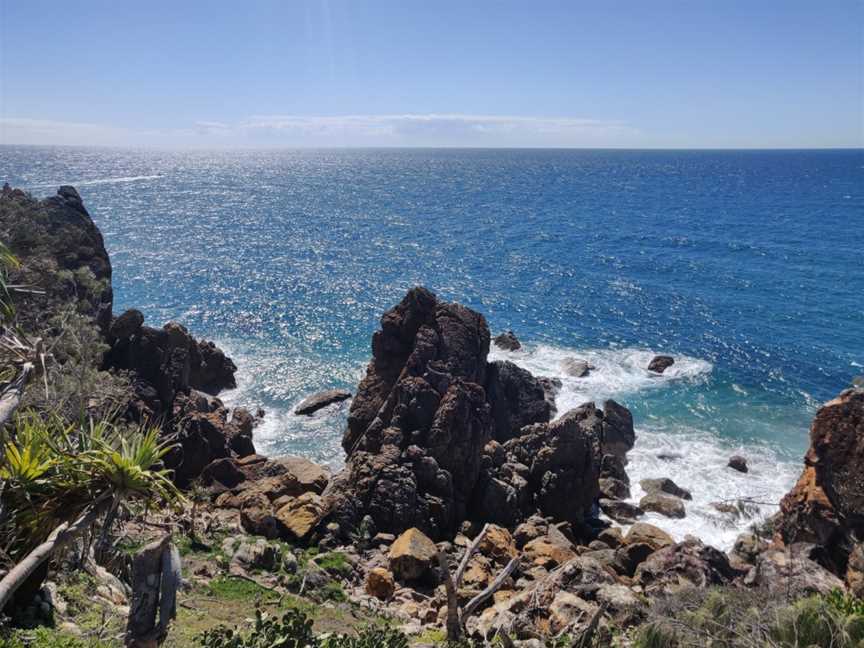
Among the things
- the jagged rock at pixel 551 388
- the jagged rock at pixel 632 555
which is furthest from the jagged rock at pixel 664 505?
the jagged rock at pixel 551 388

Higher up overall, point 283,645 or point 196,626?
point 283,645

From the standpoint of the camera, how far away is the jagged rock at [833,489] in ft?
89.6

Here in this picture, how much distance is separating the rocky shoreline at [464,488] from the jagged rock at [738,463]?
14 centimetres

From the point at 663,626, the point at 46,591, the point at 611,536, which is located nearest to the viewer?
the point at 46,591

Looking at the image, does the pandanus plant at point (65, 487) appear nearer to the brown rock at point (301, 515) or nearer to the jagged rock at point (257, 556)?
the jagged rock at point (257, 556)

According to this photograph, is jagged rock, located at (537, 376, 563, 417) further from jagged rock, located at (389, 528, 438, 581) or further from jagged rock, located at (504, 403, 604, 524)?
jagged rock, located at (389, 528, 438, 581)

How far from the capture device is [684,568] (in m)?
26.5

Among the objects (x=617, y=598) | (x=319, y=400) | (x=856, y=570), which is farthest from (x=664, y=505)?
(x=319, y=400)

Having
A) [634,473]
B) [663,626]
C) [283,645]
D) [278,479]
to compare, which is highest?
[283,645]

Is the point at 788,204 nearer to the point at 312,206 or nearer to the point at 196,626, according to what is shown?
the point at 312,206

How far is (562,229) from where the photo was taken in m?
117

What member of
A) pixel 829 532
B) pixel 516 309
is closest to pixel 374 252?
pixel 516 309

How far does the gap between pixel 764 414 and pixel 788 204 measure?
118902 millimetres

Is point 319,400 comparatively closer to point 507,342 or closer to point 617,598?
point 507,342
